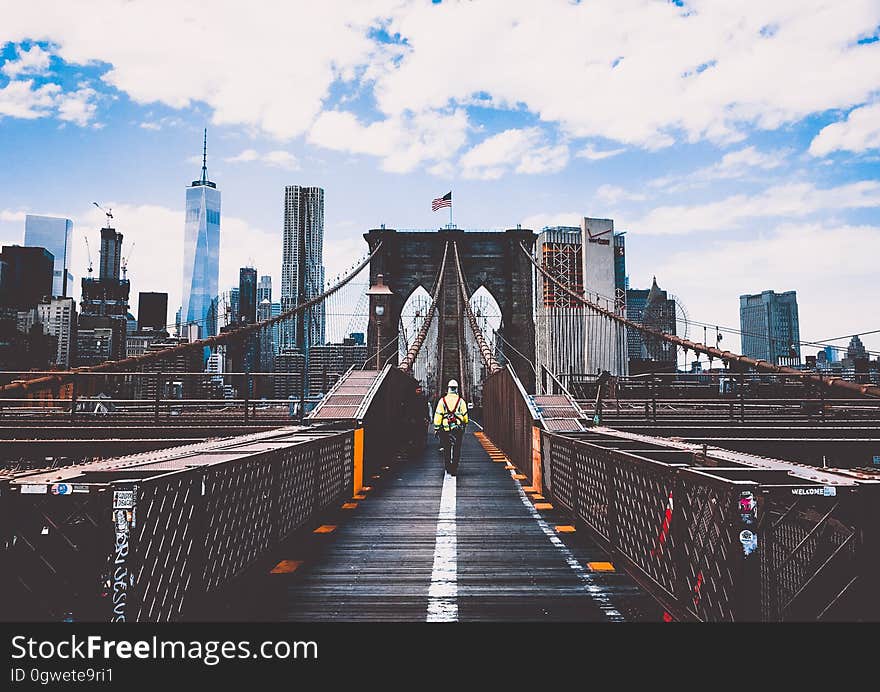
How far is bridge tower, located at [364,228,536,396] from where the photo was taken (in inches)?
1917

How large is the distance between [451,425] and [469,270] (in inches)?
1615

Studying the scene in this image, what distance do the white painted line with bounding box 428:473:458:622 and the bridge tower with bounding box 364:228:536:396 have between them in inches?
1604

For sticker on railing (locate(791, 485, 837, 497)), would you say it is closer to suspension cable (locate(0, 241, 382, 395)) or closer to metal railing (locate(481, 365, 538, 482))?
metal railing (locate(481, 365, 538, 482))

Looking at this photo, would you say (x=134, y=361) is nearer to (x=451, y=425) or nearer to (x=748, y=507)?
(x=451, y=425)

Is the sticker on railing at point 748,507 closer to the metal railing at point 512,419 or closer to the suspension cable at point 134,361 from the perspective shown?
the metal railing at point 512,419

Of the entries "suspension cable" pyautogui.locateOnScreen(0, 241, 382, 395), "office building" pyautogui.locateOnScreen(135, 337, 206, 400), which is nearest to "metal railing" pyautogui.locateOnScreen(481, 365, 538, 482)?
"office building" pyautogui.locateOnScreen(135, 337, 206, 400)

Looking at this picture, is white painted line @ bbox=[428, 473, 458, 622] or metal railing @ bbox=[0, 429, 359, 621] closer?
metal railing @ bbox=[0, 429, 359, 621]

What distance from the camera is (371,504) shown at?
8.23 m

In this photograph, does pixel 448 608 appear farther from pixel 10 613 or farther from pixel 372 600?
pixel 10 613

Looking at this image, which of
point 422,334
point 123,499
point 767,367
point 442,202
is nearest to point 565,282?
point 442,202

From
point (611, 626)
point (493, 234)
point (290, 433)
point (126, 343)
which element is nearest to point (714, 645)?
point (611, 626)

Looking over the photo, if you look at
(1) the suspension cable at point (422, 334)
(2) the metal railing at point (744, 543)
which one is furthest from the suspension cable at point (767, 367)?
(2) the metal railing at point (744, 543)

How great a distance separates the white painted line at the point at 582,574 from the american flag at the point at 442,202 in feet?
130

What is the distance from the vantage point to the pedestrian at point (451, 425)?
10820 millimetres
